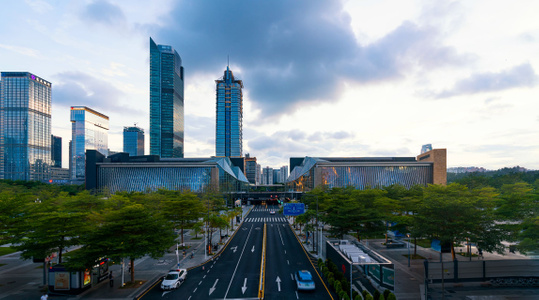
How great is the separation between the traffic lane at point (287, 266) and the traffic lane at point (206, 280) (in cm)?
523

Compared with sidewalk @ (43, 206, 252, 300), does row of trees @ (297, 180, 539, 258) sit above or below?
above

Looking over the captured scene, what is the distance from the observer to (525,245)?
24.5 meters

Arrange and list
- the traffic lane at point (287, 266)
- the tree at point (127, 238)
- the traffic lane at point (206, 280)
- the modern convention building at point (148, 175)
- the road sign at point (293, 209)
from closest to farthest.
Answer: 1. the traffic lane at point (287, 266)
2. the traffic lane at point (206, 280)
3. the tree at point (127, 238)
4. the road sign at point (293, 209)
5. the modern convention building at point (148, 175)

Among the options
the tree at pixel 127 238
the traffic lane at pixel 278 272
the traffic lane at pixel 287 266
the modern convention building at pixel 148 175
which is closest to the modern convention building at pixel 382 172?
the modern convention building at pixel 148 175

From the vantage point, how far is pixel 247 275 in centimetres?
3216

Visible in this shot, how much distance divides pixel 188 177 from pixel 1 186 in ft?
211

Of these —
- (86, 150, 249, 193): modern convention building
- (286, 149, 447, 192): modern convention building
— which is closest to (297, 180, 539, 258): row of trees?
(286, 149, 447, 192): modern convention building

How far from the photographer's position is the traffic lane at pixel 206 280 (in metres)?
26.4

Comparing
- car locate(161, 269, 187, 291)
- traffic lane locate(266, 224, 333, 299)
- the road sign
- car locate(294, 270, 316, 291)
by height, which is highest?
the road sign

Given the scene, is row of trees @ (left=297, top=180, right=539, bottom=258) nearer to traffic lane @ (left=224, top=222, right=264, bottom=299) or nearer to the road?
the road

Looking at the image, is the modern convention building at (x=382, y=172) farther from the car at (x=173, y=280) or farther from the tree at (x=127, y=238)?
the tree at (x=127, y=238)

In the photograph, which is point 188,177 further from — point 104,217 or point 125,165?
point 104,217

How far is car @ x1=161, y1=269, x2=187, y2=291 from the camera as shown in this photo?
2739 cm

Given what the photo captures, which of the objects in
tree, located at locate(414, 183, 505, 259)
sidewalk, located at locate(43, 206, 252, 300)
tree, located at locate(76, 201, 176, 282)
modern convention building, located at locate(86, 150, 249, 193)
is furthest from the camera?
modern convention building, located at locate(86, 150, 249, 193)
